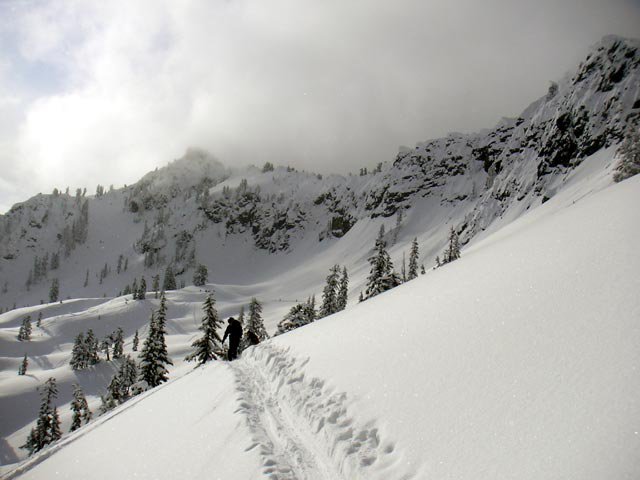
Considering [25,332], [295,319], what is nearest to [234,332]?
[295,319]

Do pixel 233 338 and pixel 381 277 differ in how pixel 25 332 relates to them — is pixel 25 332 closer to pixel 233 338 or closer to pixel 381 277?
pixel 381 277

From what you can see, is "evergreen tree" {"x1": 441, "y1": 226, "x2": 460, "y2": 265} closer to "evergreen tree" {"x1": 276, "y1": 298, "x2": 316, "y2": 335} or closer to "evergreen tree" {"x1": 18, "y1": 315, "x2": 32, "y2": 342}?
"evergreen tree" {"x1": 276, "y1": 298, "x2": 316, "y2": 335}

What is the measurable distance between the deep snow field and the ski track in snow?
33mm

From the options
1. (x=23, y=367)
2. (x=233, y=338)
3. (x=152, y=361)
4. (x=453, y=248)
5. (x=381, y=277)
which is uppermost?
(x=453, y=248)

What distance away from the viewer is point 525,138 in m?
176

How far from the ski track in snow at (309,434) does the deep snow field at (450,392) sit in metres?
0.03

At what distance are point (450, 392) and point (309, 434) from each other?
324cm

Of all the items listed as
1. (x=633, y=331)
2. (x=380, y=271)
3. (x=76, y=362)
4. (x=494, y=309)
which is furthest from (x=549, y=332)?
(x=76, y=362)

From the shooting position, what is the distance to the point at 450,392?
21.9 feet

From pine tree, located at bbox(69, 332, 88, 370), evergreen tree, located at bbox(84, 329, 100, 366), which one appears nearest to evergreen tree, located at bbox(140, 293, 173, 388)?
pine tree, located at bbox(69, 332, 88, 370)

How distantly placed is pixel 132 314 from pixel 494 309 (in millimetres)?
145160

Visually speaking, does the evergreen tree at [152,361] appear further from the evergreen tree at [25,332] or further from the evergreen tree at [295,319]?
the evergreen tree at [25,332]

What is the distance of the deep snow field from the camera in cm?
498

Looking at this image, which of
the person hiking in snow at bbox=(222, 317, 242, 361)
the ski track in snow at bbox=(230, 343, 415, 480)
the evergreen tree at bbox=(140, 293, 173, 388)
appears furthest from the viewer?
the evergreen tree at bbox=(140, 293, 173, 388)
